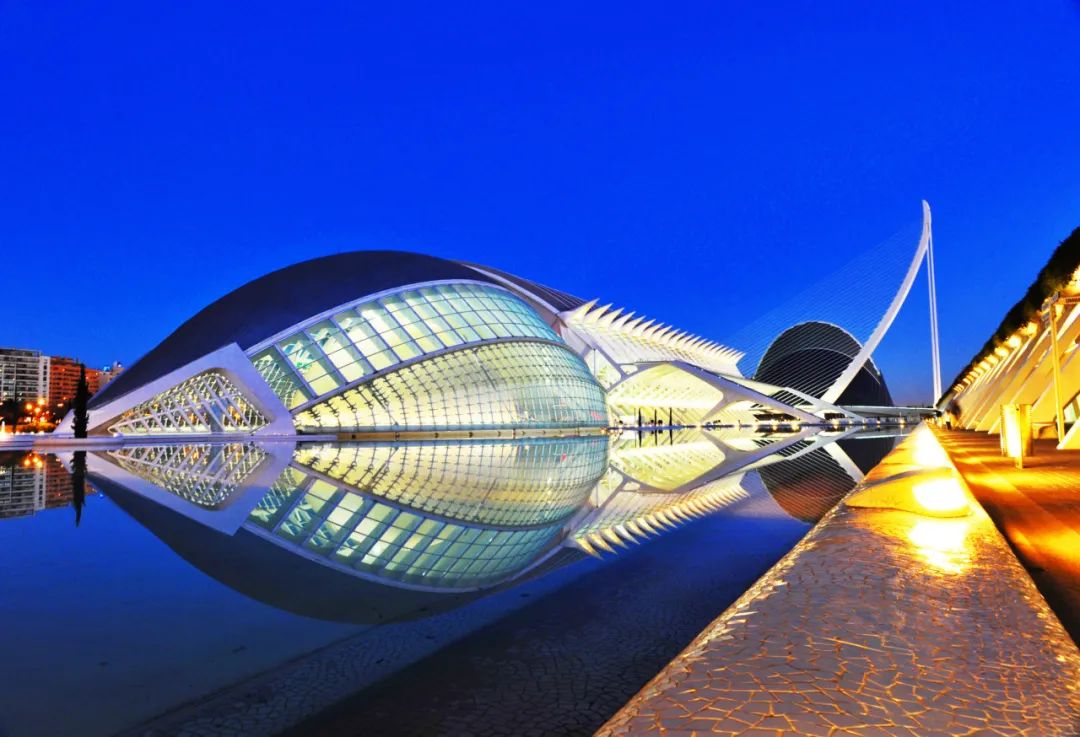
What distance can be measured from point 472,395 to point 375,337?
17.8ft

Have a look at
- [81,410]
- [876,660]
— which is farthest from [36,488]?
[81,410]

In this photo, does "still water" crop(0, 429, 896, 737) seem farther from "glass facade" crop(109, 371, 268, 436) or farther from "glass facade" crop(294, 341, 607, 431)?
"glass facade" crop(294, 341, 607, 431)

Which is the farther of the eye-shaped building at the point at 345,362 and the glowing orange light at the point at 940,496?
the eye-shaped building at the point at 345,362

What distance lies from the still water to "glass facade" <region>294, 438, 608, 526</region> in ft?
0.38

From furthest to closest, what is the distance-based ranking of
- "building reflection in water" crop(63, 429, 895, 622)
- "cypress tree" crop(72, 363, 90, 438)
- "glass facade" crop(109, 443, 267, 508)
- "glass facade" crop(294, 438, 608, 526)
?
1. "cypress tree" crop(72, 363, 90, 438)
2. "glass facade" crop(109, 443, 267, 508)
3. "glass facade" crop(294, 438, 608, 526)
4. "building reflection in water" crop(63, 429, 895, 622)

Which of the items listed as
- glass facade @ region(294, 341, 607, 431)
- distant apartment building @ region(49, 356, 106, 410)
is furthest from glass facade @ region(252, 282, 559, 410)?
distant apartment building @ region(49, 356, 106, 410)

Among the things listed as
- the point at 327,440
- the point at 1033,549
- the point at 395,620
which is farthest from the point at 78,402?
the point at 1033,549

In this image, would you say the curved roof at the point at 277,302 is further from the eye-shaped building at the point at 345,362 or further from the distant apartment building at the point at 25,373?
the distant apartment building at the point at 25,373

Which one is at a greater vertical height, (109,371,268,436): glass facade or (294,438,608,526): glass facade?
(109,371,268,436): glass facade

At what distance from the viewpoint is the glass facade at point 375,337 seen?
29.1m

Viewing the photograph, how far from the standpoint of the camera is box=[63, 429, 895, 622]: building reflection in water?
16.0 feet

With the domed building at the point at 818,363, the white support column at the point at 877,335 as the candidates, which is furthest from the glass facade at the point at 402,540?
the domed building at the point at 818,363

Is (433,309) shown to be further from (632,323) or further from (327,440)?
(632,323)

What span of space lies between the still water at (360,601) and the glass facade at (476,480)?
0.38 feet
